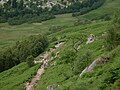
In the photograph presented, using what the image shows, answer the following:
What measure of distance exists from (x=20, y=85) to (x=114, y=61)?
5121cm

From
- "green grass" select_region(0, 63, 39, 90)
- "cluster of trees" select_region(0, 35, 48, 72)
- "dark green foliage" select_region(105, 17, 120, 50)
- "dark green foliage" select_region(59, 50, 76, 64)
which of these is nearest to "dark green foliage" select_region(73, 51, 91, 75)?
"dark green foliage" select_region(105, 17, 120, 50)

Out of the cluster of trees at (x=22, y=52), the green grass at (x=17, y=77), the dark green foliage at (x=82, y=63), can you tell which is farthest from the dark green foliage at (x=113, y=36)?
the cluster of trees at (x=22, y=52)

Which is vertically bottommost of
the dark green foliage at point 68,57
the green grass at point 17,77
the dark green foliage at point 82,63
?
the green grass at point 17,77

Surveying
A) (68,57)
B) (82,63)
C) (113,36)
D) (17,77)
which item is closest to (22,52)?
(17,77)

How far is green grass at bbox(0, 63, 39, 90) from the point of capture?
376 feet

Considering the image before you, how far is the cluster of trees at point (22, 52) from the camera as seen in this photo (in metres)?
160

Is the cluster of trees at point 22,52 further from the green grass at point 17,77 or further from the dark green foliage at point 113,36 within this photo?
the dark green foliage at point 113,36

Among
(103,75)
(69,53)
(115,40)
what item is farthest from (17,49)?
(103,75)

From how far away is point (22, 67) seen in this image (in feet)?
458

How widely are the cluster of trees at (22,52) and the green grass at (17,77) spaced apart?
2010cm

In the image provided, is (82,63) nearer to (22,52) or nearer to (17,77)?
(17,77)

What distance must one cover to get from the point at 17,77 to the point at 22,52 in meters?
41.0

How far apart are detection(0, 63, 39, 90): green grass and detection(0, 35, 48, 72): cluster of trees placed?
20097mm

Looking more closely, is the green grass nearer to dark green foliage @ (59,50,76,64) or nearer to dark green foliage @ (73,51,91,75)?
dark green foliage @ (59,50,76,64)
